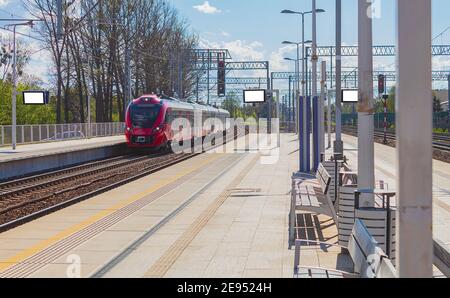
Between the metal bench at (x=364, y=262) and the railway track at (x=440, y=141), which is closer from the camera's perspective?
the metal bench at (x=364, y=262)

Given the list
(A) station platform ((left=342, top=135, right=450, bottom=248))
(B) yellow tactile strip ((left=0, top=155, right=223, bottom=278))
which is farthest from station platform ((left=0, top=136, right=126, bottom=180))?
(A) station platform ((left=342, top=135, right=450, bottom=248))

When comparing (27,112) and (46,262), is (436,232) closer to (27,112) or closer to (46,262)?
(46,262)

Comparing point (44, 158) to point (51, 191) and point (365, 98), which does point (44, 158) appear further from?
point (365, 98)

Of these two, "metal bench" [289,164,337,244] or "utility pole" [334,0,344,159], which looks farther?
Result: "utility pole" [334,0,344,159]

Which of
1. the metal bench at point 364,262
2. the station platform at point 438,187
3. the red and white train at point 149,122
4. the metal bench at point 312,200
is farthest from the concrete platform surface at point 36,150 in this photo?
the metal bench at point 364,262

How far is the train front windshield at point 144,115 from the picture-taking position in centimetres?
3253

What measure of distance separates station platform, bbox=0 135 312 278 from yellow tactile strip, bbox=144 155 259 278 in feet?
0.04

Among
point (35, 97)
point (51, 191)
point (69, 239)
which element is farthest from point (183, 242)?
point (35, 97)

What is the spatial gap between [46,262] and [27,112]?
6310cm

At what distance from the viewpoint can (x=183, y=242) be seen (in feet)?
29.6

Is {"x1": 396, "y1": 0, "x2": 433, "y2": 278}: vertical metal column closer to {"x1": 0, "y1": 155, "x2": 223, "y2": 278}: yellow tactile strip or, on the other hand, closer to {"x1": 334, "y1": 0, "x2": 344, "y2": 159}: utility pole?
{"x1": 0, "y1": 155, "x2": 223, "y2": 278}: yellow tactile strip

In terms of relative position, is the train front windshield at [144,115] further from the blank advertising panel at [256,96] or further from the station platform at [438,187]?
the station platform at [438,187]

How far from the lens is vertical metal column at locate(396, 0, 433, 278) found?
386cm

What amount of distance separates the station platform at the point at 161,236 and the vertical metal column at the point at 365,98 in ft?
4.43
